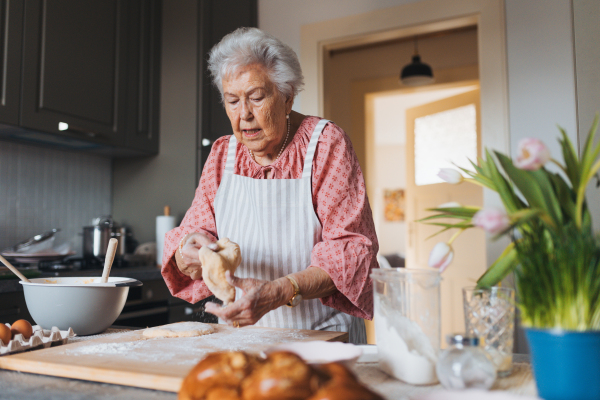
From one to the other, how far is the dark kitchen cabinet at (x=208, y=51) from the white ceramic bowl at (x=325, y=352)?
197 centimetres

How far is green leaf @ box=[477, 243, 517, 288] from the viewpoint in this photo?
2.24 ft

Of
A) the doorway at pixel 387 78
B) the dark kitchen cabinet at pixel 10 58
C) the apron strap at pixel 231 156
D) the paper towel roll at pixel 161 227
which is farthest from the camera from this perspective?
the doorway at pixel 387 78

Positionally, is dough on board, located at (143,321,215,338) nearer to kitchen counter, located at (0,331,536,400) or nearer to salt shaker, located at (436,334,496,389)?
kitchen counter, located at (0,331,536,400)

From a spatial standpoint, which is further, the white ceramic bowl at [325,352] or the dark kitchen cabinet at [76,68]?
the dark kitchen cabinet at [76,68]

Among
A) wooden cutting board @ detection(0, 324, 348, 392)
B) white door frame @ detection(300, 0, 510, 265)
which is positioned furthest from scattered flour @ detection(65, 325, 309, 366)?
white door frame @ detection(300, 0, 510, 265)

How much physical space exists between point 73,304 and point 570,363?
906 mm

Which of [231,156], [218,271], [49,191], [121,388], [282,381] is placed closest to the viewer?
[282,381]

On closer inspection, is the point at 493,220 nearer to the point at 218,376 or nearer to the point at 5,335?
the point at 218,376

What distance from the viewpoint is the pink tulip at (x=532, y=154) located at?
0.57m

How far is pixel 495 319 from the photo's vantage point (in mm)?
717

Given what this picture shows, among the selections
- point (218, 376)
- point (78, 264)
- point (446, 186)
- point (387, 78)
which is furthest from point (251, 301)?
point (387, 78)

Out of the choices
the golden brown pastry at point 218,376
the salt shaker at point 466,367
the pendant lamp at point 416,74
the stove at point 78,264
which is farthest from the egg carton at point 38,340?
the pendant lamp at point 416,74

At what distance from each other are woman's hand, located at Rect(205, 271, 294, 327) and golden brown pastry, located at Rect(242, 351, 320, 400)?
34 centimetres

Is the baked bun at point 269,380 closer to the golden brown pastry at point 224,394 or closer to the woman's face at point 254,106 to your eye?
the golden brown pastry at point 224,394
